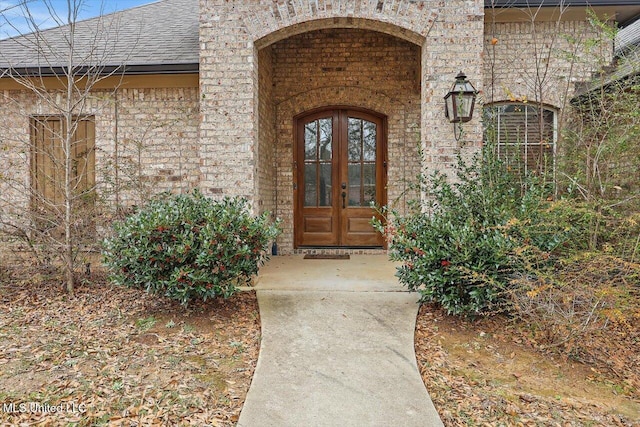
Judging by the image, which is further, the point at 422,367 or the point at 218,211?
the point at 218,211

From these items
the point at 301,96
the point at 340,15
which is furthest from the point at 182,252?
the point at 301,96

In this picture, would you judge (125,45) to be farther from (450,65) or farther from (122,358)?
(122,358)

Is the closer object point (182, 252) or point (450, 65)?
point (182, 252)

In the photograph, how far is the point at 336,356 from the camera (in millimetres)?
3125

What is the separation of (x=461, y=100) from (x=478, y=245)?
1846 mm

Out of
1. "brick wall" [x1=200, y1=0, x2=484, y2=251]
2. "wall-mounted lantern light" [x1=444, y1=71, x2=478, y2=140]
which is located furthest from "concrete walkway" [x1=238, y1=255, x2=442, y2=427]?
"wall-mounted lantern light" [x1=444, y1=71, x2=478, y2=140]

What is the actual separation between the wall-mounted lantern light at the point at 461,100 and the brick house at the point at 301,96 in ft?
0.50

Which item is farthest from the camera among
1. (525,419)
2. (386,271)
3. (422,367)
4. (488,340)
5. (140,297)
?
(386,271)

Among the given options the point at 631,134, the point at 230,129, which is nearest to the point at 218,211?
the point at 230,129

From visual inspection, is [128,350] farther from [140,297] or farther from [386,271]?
[386,271]

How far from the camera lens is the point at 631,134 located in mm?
3709

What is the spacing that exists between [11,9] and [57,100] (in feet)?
5.50

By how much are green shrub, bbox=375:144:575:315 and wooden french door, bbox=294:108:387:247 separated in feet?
9.21

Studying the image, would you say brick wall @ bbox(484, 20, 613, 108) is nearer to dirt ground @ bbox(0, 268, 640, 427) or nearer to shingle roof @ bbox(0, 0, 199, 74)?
dirt ground @ bbox(0, 268, 640, 427)
